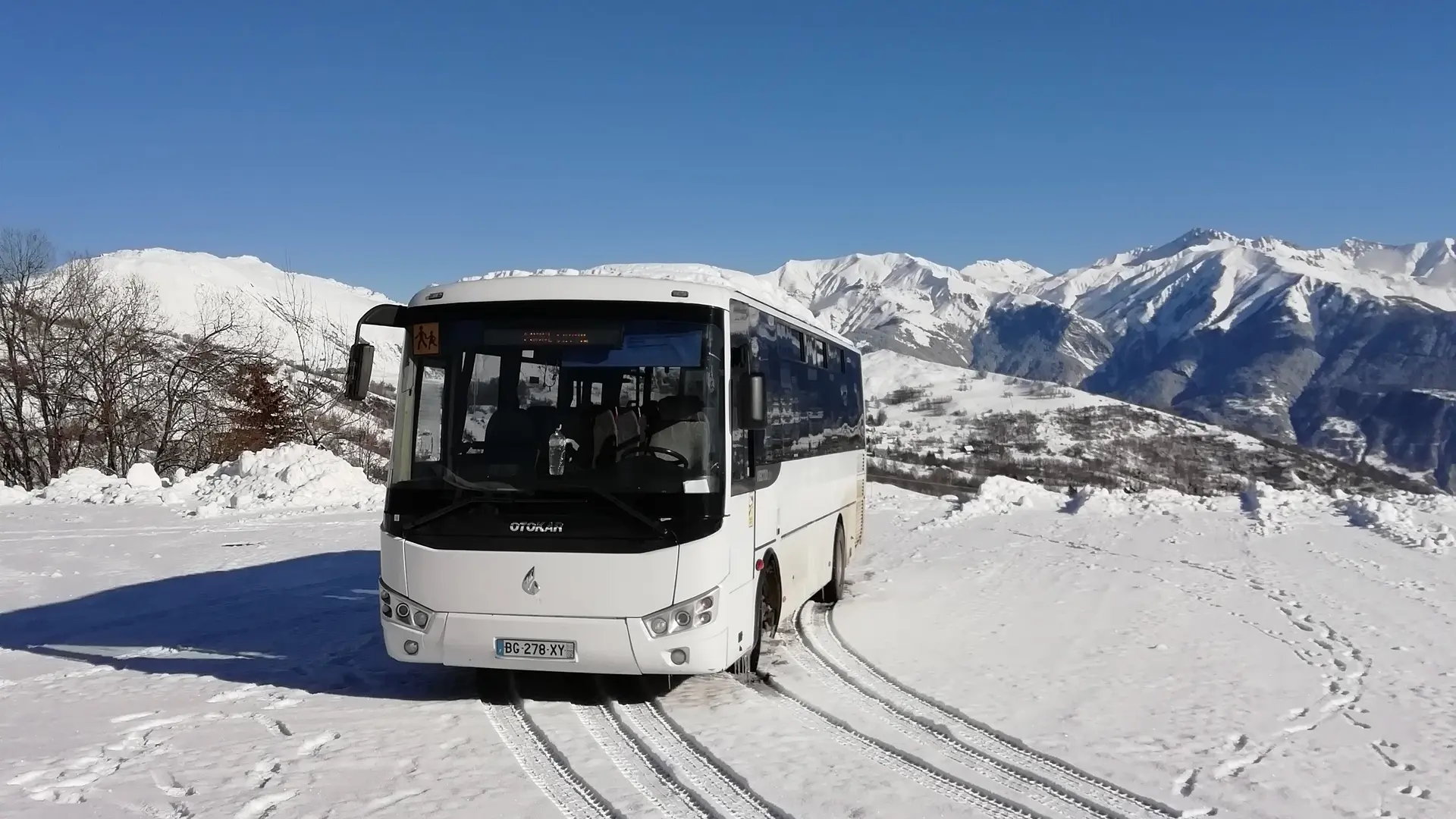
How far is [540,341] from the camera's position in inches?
310

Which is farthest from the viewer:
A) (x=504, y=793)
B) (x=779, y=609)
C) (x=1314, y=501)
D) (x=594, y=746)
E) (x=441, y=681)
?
(x=1314, y=501)

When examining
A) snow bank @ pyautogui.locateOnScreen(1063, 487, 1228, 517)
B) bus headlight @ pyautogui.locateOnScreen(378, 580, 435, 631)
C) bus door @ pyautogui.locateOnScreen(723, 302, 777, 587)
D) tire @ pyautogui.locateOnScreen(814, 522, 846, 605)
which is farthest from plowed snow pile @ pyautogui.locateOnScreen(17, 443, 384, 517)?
bus door @ pyautogui.locateOnScreen(723, 302, 777, 587)

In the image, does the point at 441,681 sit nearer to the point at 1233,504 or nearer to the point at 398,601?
the point at 398,601

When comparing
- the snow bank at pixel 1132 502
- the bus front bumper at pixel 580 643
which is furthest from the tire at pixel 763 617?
the snow bank at pixel 1132 502

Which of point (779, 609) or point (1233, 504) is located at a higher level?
point (779, 609)

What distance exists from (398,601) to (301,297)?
138 ft

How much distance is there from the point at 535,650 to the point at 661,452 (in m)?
1.59

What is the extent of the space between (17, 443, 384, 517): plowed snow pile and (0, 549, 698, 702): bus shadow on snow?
9.46m

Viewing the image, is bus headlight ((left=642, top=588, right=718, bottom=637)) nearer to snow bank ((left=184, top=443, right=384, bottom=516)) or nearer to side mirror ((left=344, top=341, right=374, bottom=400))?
side mirror ((left=344, top=341, right=374, bottom=400))

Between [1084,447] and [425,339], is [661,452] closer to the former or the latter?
[425,339]

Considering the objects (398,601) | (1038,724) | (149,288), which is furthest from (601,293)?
(149,288)

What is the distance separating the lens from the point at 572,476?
24.8 ft

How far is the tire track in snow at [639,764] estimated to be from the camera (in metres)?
5.83

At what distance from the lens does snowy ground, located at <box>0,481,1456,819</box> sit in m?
6.04
